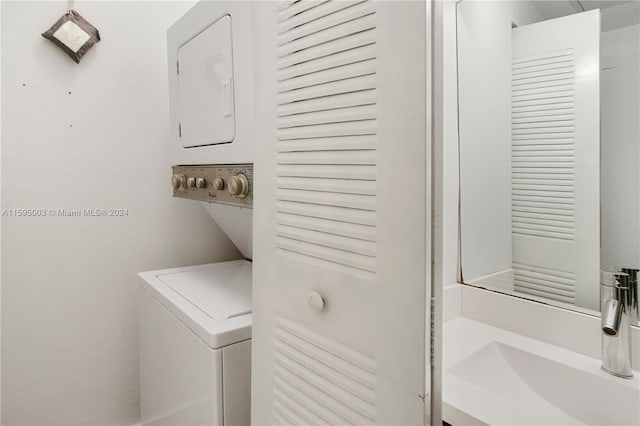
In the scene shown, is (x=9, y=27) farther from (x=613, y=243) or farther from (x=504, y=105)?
(x=613, y=243)

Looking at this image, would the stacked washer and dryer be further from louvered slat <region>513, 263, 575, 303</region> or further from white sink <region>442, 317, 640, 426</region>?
louvered slat <region>513, 263, 575, 303</region>

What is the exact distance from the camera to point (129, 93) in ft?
7.59

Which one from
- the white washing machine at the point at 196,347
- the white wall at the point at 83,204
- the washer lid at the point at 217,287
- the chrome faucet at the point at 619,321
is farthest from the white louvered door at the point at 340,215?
the white wall at the point at 83,204

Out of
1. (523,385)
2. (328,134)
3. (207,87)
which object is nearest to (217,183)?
(207,87)

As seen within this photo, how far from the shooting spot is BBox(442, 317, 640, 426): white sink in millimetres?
1058

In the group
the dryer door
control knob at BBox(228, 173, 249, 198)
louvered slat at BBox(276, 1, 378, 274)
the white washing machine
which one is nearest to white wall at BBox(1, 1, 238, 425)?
the white washing machine

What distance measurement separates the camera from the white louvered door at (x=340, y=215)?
2.60ft

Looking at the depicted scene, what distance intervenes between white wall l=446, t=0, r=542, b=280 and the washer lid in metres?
1.11

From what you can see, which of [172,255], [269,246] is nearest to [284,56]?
[269,246]

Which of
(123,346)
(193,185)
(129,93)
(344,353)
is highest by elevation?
(129,93)

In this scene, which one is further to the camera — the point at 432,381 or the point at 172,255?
the point at 172,255

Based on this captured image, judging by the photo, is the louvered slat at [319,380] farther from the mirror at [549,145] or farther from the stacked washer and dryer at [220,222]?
the mirror at [549,145]

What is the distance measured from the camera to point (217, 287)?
6.48 feet

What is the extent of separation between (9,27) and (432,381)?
2.61 m
